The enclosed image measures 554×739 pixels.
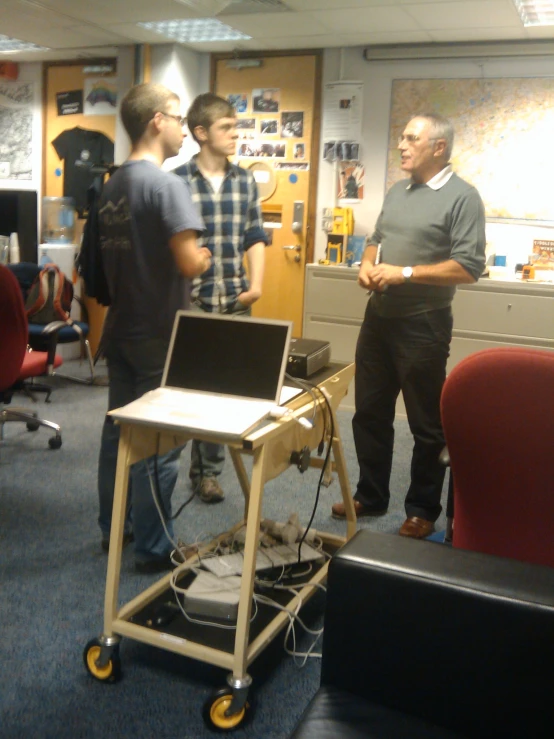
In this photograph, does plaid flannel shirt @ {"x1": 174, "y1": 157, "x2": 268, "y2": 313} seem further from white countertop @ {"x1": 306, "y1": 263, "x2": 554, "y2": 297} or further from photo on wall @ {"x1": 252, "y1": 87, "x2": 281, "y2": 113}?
photo on wall @ {"x1": 252, "y1": 87, "x2": 281, "y2": 113}

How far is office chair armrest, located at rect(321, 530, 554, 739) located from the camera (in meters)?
1.17

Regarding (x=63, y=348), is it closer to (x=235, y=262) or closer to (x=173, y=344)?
(x=235, y=262)

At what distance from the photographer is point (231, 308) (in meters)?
2.93

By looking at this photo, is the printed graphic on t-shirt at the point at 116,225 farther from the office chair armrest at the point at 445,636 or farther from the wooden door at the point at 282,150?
the wooden door at the point at 282,150

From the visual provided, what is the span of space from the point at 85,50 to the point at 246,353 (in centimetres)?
443

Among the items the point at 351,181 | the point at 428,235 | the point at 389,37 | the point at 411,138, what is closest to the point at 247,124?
the point at 351,181

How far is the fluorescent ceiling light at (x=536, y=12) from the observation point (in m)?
3.71

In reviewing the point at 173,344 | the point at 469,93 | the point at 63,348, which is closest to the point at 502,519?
the point at 173,344

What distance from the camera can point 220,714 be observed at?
5.60 ft

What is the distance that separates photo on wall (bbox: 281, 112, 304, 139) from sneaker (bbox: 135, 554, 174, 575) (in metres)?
3.56

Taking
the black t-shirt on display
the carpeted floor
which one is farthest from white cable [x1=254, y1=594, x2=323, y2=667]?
the black t-shirt on display

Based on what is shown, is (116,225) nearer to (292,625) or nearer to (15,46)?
(292,625)

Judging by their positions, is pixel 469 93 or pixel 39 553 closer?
pixel 39 553

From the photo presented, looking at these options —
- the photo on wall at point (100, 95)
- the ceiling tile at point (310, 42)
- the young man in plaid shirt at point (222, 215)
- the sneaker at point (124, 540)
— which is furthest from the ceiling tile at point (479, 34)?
the sneaker at point (124, 540)
